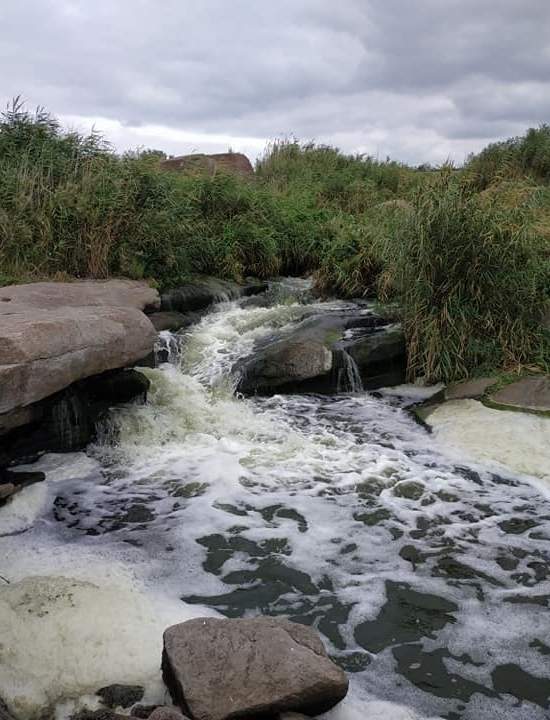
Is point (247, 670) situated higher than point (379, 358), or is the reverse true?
point (379, 358)

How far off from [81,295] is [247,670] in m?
4.47

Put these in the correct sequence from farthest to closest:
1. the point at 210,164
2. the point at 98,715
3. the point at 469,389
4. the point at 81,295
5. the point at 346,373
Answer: the point at 210,164 → the point at 346,373 → the point at 81,295 → the point at 469,389 → the point at 98,715

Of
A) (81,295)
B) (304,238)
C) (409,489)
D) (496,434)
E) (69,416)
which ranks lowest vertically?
(409,489)

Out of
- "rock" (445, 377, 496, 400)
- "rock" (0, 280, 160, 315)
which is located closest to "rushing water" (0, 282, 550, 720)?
"rock" (445, 377, 496, 400)

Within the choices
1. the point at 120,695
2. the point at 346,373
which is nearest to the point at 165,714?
the point at 120,695

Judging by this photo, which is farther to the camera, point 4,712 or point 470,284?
point 470,284

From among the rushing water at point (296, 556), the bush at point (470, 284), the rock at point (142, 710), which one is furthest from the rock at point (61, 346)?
the bush at point (470, 284)

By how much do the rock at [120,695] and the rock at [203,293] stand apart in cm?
578

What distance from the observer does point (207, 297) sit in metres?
8.55

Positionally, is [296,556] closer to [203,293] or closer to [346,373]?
[346,373]

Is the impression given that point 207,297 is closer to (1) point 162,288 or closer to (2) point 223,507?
(1) point 162,288

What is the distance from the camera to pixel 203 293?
8562mm

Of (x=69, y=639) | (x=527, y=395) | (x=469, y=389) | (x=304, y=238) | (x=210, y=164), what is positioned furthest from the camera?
(x=210, y=164)

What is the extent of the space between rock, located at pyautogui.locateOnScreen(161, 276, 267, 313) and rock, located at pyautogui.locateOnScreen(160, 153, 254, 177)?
Answer: 270 centimetres
